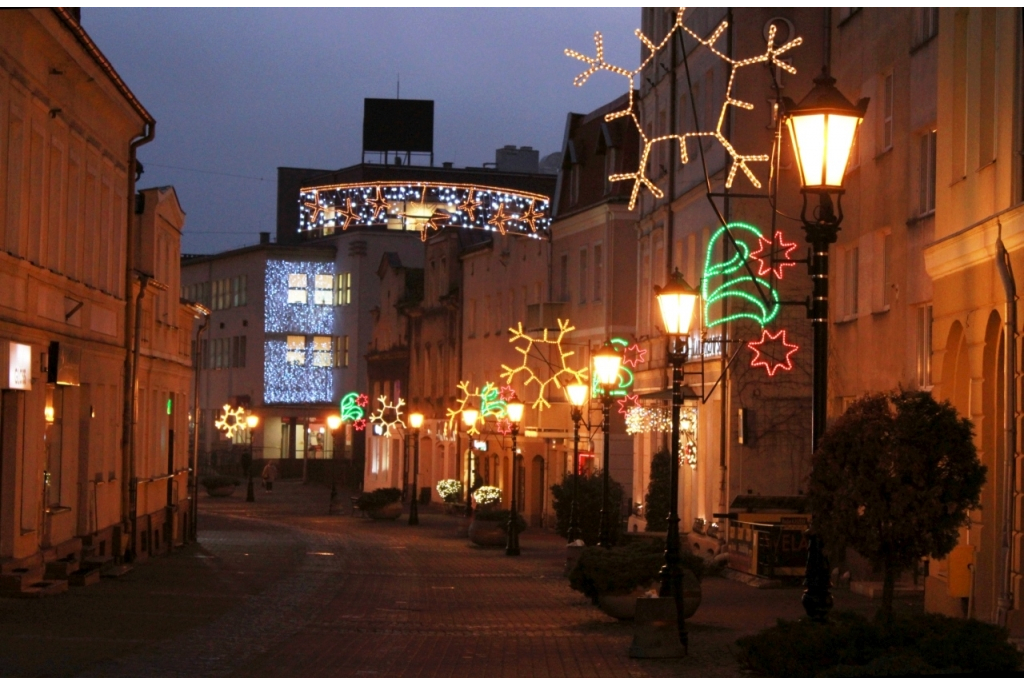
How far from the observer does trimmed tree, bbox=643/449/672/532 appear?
35.6 meters

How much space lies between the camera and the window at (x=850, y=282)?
27172 millimetres

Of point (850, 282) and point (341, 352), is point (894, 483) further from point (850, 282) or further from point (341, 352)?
point (341, 352)

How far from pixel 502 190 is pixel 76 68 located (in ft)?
56.5

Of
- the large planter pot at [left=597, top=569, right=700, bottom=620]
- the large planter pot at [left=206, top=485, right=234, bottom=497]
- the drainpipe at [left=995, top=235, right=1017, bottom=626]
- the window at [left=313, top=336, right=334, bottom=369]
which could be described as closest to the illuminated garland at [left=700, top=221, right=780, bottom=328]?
the large planter pot at [left=597, top=569, right=700, bottom=620]

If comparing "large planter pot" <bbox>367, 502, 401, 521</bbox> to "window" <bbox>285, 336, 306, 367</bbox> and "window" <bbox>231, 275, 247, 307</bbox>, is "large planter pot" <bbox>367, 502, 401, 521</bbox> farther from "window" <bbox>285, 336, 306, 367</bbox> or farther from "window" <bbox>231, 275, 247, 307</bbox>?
"window" <bbox>231, 275, 247, 307</bbox>

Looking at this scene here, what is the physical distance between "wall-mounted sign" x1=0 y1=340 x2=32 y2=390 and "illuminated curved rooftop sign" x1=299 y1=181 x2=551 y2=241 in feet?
48.9

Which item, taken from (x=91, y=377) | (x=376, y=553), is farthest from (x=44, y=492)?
(x=376, y=553)

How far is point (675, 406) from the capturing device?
664 inches

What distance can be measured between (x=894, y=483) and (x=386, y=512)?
138ft

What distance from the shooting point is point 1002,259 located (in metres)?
16.0

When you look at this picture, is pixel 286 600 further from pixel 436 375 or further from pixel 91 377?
pixel 436 375

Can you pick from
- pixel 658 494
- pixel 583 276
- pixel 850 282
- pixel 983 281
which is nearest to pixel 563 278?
pixel 583 276

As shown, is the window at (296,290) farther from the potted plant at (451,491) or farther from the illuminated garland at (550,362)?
the illuminated garland at (550,362)

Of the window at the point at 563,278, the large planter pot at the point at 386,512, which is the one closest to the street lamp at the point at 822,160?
the window at the point at 563,278
